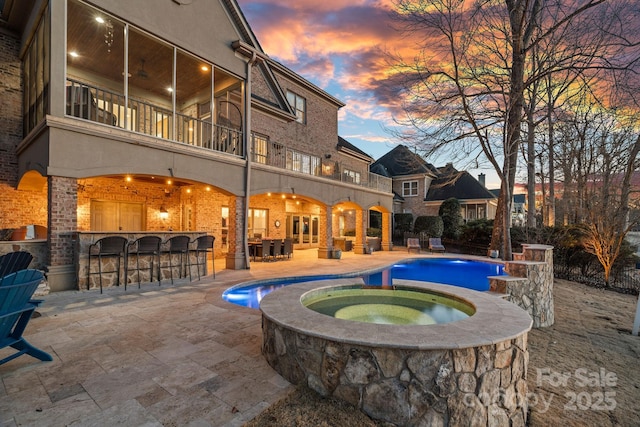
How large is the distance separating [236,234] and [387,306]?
6.46m

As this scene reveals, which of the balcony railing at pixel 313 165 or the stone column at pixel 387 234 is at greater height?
the balcony railing at pixel 313 165

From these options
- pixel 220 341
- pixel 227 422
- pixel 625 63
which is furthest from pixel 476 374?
pixel 625 63

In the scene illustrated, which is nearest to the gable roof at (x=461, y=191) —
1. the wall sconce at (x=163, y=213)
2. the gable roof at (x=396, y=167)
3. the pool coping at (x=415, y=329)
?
the gable roof at (x=396, y=167)

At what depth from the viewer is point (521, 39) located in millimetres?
12328

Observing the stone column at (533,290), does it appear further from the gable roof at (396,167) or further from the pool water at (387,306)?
the gable roof at (396,167)

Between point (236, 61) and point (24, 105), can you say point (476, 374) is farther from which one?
point (24, 105)

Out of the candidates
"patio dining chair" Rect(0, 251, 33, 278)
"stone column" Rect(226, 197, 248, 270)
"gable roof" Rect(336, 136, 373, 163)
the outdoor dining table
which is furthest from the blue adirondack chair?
"gable roof" Rect(336, 136, 373, 163)

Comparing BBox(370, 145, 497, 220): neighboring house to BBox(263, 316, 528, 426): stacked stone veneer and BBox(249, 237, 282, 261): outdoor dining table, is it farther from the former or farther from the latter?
BBox(263, 316, 528, 426): stacked stone veneer

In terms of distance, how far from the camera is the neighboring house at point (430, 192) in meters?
24.8

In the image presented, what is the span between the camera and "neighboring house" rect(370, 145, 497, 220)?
975 inches

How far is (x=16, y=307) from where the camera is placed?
9.81 ft

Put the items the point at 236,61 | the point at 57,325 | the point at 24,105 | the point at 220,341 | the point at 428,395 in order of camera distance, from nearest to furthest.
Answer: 1. the point at 428,395
2. the point at 220,341
3. the point at 57,325
4. the point at 24,105
5. the point at 236,61

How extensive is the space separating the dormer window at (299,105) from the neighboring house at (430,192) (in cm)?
1009

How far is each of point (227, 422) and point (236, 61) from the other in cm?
1077
